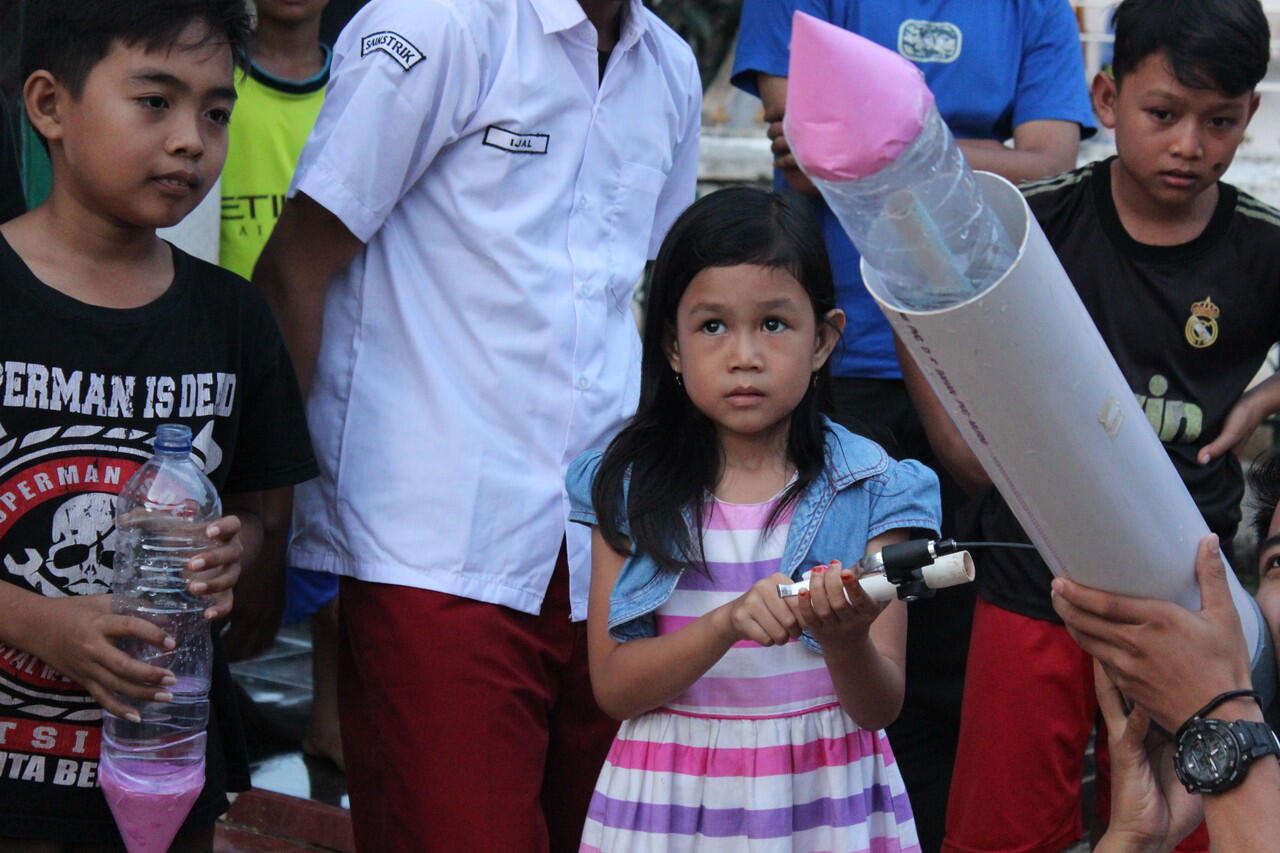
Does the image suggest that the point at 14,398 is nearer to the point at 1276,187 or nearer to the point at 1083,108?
the point at 1083,108

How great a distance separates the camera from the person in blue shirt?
3.51m

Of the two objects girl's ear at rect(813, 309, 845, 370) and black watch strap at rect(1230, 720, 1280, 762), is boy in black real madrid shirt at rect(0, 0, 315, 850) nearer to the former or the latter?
girl's ear at rect(813, 309, 845, 370)

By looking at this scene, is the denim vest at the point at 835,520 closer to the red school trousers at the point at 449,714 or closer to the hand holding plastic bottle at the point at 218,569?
the red school trousers at the point at 449,714

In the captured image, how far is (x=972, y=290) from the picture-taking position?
148cm

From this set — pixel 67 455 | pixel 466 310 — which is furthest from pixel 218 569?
pixel 466 310

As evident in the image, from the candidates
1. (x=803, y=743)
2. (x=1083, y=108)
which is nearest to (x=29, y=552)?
(x=803, y=743)

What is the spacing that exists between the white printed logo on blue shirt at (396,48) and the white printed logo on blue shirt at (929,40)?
1.32 m

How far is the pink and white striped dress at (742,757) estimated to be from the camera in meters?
2.41

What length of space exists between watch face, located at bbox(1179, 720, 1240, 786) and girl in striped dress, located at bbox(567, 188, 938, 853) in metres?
0.57

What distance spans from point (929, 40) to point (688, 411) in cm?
134

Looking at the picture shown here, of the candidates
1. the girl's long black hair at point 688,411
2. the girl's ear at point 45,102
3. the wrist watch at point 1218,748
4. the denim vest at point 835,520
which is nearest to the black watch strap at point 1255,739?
the wrist watch at point 1218,748

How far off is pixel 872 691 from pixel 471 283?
3.17 ft

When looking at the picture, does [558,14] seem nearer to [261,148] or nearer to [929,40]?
[929,40]

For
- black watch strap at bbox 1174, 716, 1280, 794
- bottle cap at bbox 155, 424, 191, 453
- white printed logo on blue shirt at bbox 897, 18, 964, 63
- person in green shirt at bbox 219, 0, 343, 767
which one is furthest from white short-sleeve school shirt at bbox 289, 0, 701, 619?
person in green shirt at bbox 219, 0, 343, 767
